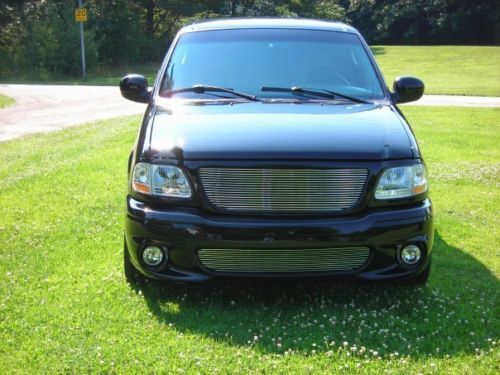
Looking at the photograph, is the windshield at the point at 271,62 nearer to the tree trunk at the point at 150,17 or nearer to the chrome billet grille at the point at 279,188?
the chrome billet grille at the point at 279,188

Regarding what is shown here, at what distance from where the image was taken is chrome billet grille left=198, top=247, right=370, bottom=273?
356 cm

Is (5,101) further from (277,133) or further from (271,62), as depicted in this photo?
(277,133)

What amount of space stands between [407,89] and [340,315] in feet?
7.01

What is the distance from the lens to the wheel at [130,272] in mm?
4051

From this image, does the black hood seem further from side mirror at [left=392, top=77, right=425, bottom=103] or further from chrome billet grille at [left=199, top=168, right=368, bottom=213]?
side mirror at [left=392, top=77, right=425, bottom=103]

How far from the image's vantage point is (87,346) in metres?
3.35

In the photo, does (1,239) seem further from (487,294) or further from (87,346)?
(487,294)

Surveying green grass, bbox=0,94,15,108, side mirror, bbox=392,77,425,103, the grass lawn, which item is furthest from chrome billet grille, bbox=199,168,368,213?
green grass, bbox=0,94,15,108

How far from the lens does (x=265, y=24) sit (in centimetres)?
521

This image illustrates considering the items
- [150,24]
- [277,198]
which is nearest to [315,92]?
[277,198]

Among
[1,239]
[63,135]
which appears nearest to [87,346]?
[1,239]

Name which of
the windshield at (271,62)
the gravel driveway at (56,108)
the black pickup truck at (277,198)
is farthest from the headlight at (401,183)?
the gravel driveway at (56,108)

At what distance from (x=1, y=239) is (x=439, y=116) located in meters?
11.0

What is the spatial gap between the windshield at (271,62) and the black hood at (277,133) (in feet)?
1.43
